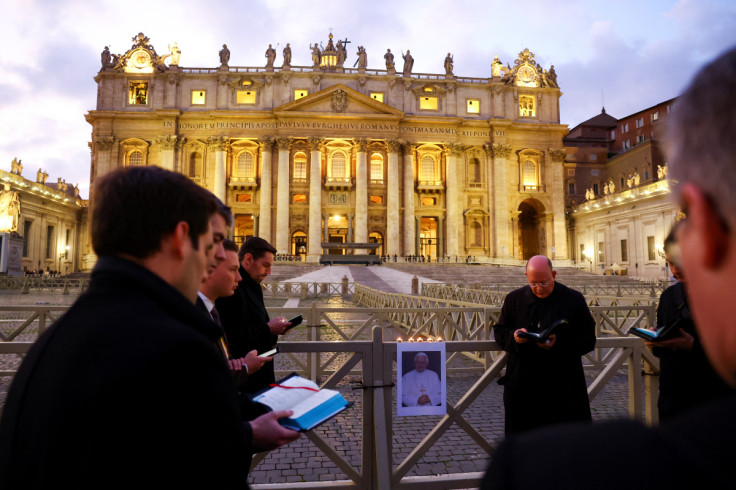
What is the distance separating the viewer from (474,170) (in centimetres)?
4853

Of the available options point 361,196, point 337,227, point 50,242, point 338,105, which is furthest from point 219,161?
point 50,242

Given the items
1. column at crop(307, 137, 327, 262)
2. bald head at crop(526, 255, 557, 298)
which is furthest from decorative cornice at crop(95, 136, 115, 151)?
bald head at crop(526, 255, 557, 298)

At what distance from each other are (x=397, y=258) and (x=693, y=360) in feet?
128

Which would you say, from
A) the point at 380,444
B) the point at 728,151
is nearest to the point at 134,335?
the point at 728,151

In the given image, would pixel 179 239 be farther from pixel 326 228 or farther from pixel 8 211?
pixel 326 228

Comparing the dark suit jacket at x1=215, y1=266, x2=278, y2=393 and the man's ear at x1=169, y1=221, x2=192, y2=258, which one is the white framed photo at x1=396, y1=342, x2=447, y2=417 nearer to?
the dark suit jacket at x1=215, y1=266, x2=278, y2=393

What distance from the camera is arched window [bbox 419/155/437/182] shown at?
47.8m

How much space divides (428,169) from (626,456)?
48.4 meters

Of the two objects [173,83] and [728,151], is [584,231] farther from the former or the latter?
[728,151]

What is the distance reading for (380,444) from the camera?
3.44 m

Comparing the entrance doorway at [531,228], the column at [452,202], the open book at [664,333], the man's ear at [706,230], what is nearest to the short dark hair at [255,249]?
the open book at [664,333]

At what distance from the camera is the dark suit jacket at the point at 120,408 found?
44.7 inches

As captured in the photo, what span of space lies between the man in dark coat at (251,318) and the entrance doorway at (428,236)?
144 ft

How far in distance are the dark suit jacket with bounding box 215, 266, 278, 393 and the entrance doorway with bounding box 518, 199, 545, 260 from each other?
4765 centimetres
